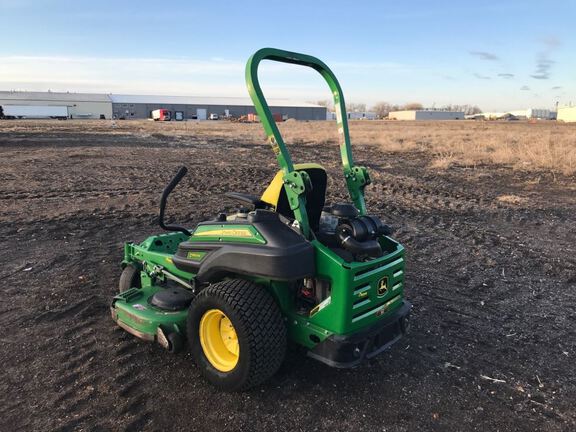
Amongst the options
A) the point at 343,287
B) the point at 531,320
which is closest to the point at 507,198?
the point at 531,320

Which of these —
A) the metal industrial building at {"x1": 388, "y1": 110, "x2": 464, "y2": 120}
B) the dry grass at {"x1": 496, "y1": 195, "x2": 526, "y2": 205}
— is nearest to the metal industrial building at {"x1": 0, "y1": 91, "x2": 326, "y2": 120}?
the metal industrial building at {"x1": 388, "y1": 110, "x2": 464, "y2": 120}

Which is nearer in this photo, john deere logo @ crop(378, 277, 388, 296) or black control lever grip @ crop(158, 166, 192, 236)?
john deere logo @ crop(378, 277, 388, 296)

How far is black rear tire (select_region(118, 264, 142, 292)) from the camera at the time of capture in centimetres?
456

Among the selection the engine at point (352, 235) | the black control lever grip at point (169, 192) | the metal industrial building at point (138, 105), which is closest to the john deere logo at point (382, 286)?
the engine at point (352, 235)

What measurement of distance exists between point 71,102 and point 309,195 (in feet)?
332

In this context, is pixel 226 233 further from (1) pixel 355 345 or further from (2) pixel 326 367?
(2) pixel 326 367

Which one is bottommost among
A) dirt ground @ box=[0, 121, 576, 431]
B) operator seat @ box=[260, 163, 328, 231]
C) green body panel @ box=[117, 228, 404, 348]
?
dirt ground @ box=[0, 121, 576, 431]

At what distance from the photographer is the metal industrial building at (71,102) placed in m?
89.8

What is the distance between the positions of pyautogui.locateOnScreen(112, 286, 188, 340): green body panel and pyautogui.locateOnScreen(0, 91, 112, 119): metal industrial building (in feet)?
303

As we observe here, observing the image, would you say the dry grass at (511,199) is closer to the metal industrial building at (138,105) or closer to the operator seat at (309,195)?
the operator seat at (309,195)

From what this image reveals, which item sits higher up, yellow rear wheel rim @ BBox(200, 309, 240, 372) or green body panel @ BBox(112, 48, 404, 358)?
green body panel @ BBox(112, 48, 404, 358)

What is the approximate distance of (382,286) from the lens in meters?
3.27

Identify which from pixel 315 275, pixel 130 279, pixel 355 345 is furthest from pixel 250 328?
pixel 130 279

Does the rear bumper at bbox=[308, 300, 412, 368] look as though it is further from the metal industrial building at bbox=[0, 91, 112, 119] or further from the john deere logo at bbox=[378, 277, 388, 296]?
the metal industrial building at bbox=[0, 91, 112, 119]
